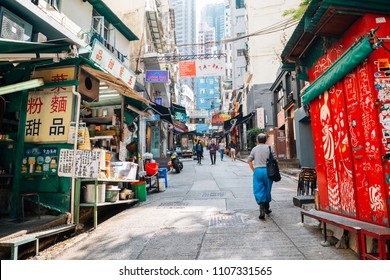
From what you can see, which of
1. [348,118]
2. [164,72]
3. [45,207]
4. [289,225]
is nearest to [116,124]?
[45,207]

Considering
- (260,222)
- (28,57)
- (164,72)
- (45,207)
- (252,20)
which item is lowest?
(260,222)

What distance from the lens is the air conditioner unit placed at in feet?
23.5

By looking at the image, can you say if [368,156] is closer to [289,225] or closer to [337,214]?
[337,214]

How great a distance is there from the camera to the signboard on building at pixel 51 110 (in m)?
5.89

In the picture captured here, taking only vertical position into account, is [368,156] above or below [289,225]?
above

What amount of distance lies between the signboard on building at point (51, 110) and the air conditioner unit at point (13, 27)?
2274 mm

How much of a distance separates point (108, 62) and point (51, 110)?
18.6 ft

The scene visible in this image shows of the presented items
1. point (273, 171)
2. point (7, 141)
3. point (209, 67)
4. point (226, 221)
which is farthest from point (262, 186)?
point (209, 67)

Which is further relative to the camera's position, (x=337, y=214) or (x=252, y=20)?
(x=252, y=20)

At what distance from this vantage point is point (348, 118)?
4.07 meters

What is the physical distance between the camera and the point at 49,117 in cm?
598

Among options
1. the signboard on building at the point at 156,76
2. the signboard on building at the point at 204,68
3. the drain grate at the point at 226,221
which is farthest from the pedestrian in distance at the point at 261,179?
the signboard on building at the point at 156,76

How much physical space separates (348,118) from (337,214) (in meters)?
1.75
